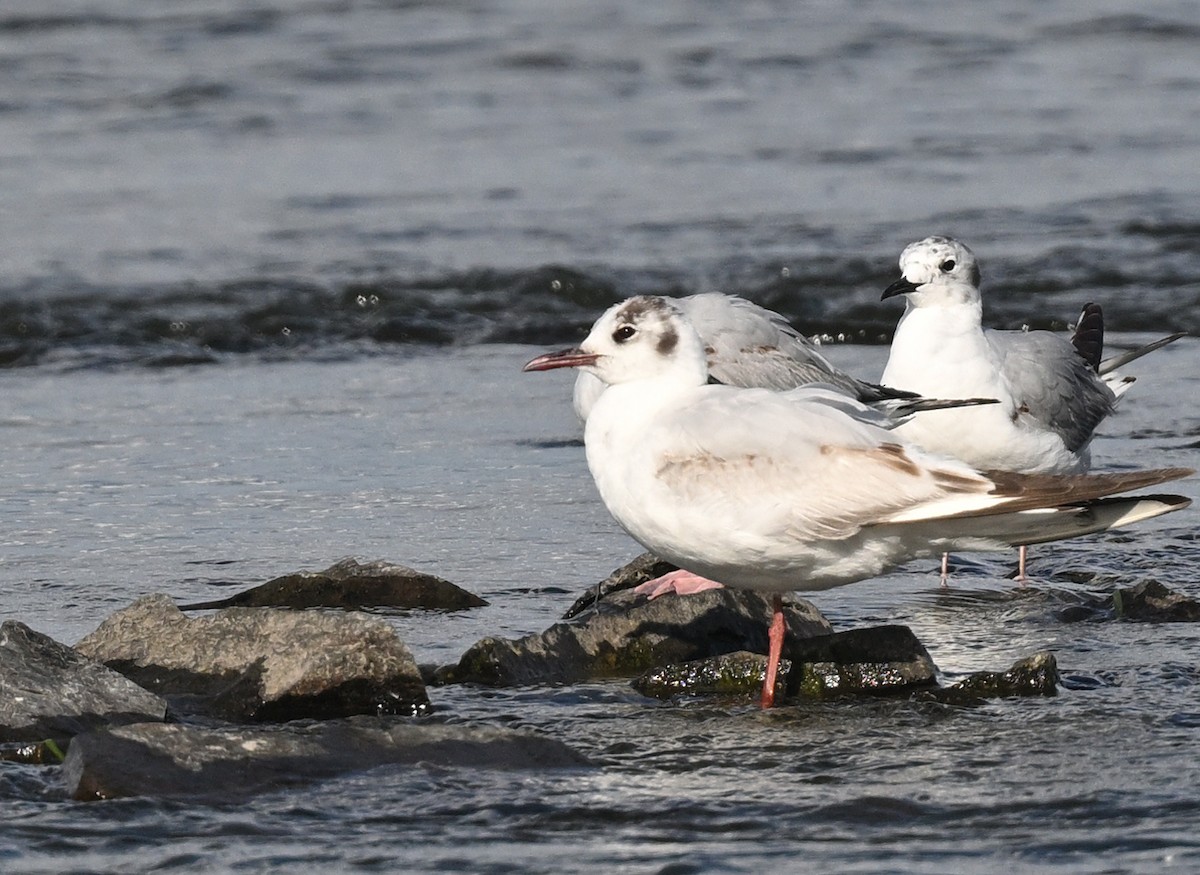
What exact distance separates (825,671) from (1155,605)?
1.20m

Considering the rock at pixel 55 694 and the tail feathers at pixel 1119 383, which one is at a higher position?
the tail feathers at pixel 1119 383

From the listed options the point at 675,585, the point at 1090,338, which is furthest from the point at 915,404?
the point at 1090,338

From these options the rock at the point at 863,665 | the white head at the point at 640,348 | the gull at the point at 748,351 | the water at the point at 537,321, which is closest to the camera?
the water at the point at 537,321

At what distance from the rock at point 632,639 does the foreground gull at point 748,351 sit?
72.9 inches

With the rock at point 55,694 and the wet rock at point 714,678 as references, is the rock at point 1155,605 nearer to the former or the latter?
the wet rock at point 714,678

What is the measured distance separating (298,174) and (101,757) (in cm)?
1176

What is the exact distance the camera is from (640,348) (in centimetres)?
536

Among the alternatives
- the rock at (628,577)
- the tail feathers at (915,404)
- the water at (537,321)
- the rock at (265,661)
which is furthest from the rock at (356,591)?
Answer: the tail feathers at (915,404)

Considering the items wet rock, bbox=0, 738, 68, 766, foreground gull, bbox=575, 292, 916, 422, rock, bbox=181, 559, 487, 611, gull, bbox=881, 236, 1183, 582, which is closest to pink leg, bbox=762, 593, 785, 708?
rock, bbox=181, 559, 487, 611

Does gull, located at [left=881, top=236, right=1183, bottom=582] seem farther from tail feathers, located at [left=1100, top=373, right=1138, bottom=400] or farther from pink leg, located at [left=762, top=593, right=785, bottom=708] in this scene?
pink leg, located at [left=762, top=593, right=785, bottom=708]

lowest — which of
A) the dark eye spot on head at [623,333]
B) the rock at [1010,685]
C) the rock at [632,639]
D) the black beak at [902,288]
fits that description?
the rock at [1010,685]

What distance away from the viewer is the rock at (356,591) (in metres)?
5.94

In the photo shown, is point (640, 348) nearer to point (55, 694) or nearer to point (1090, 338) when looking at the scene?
point (55, 694)

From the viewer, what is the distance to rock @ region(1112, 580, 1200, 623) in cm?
573
